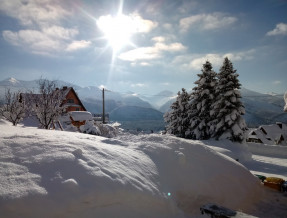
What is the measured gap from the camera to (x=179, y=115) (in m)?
29.5

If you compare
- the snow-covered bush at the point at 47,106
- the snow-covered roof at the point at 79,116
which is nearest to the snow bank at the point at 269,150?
the snow-covered roof at the point at 79,116

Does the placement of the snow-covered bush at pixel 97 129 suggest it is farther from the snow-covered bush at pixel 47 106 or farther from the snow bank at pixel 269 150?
the snow bank at pixel 269 150

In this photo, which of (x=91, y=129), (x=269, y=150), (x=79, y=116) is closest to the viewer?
(x=91, y=129)

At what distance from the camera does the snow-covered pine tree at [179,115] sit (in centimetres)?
2841

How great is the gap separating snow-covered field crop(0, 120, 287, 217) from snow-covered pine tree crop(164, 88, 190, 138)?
20692 millimetres

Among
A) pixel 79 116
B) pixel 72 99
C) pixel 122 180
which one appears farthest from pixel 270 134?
pixel 122 180

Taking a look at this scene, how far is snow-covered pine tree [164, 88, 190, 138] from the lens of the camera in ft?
93.2

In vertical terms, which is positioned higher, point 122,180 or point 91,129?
point 122,180

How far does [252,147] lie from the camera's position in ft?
89.5

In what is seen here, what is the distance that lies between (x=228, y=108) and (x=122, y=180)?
67.2 feet

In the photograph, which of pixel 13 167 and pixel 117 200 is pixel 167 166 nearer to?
pixel 117 200

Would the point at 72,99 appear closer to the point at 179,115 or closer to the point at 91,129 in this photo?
the point at 91,129

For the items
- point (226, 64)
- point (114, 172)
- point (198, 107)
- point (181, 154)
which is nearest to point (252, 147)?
point (198, 107)

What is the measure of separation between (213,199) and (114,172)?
10.6 feet
